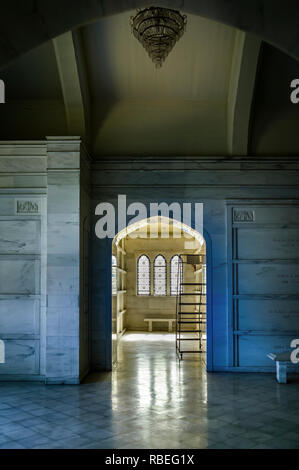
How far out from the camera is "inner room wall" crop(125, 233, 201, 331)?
16.7m

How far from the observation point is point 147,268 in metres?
17.0

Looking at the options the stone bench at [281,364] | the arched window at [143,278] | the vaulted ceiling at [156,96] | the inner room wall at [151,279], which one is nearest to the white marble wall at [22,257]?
the vaulted ceiling at [156,96]

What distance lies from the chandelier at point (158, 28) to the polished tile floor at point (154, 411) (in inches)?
195

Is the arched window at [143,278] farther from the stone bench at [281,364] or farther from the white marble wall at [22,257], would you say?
the stone bench at [281,364]

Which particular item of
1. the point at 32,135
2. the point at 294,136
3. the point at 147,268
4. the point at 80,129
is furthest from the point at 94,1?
→ the point at 147,268

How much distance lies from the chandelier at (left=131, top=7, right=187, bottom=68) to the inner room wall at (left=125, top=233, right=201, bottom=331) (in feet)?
34.2

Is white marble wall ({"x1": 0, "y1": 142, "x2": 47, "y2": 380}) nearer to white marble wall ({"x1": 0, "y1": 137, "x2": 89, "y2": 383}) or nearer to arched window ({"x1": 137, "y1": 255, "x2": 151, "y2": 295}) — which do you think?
white marble wall ({"x1": 0, "y1": 137, "x2": 89, "y2": 383})

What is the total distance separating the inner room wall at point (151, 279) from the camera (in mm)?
16688

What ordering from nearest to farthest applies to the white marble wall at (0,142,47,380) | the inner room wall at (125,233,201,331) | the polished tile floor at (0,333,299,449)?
1. the polished tile floor at (0,333,299,449)
2. the white marble wall at (0,142,47,380)
3. the inner room wall at (125,233,201,331)

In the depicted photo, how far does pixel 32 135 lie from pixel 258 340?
593cm

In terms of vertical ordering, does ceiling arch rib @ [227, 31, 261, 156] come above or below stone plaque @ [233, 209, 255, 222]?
above

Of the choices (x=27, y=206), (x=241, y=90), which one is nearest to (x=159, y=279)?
(x=27, y=206)

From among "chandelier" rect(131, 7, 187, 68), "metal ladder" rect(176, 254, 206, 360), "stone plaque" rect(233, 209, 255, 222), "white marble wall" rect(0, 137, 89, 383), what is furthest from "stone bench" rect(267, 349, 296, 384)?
"chandelier" rect(131, 7, 187, 68)

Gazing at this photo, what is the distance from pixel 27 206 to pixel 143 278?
8.86 metres
